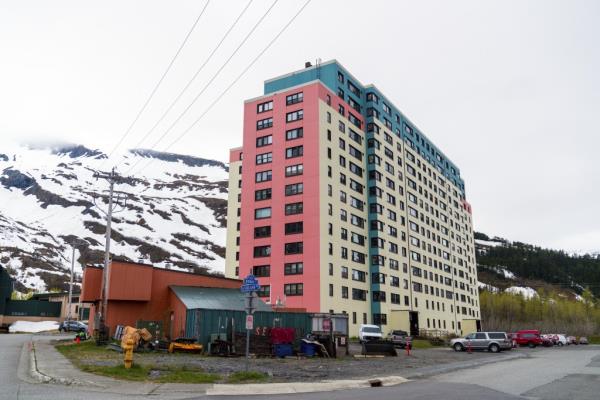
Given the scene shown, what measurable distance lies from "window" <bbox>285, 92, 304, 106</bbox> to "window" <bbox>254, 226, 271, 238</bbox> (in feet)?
57.5

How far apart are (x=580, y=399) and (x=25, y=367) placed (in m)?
21.2

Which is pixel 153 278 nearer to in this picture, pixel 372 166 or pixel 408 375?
pixel 408 375

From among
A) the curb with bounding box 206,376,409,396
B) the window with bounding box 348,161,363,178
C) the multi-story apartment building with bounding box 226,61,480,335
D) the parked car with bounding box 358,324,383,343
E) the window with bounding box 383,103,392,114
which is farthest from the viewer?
the window with bounding box 383,103,392,114

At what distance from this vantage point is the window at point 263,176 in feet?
232

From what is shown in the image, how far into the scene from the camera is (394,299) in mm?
76812

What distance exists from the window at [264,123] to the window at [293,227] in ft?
49.3

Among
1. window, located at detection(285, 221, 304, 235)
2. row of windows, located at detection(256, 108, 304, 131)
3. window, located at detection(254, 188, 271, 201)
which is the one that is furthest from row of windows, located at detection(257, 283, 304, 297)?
row of windows, located at detection(256, 108, 304, 131)

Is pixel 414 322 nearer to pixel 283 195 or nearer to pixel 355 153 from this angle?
pixel 355 153

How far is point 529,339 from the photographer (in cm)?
6291

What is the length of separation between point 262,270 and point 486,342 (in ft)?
97.5

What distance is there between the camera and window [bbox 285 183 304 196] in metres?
66.7

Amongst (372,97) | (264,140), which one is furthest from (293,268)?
(372,97)

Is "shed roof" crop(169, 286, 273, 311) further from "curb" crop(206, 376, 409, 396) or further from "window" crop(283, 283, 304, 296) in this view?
"curb" crop(206, 376, 409, 396)

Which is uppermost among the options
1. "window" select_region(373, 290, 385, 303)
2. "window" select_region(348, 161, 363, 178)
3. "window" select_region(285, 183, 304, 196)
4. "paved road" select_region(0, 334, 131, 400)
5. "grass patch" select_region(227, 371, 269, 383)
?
"window" select_region(348, 161, 363, 178)
